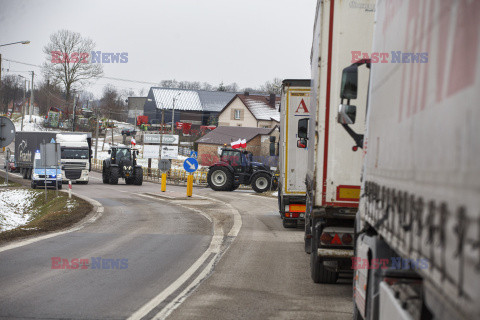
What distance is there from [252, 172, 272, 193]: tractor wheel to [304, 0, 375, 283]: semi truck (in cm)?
2678

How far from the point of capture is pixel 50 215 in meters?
21.6

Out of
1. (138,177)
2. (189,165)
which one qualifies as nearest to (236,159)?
A: (189,165)

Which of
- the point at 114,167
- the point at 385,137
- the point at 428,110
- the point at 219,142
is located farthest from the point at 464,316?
the point at 219,142

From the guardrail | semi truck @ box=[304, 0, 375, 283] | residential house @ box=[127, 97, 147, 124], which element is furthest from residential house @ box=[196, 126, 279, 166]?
semi truck @ box=[304, 0, 375, 283]

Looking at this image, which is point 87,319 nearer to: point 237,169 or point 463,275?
point 463,275

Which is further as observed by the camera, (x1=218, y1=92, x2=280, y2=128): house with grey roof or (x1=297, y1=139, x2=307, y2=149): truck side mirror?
(x1=218, y1=92, x2=280, y2=128): house with grey roof

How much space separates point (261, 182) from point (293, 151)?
760 inches

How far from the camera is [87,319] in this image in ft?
23.2

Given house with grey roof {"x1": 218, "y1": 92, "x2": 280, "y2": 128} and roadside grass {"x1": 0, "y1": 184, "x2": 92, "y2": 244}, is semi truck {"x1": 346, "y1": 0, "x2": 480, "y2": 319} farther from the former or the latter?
house with grey roof {"x1": 218, "y1": 92, "x2": 280, "y2": 128}

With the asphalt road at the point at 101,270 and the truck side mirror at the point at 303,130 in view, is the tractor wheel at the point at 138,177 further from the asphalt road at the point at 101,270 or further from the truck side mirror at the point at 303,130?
the truck side mirror at the point at 303,130

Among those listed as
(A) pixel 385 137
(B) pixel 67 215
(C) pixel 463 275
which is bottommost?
(B) pixel 67 215

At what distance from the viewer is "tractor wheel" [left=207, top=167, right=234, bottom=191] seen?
37.0 m

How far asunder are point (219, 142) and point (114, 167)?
3418 centimetres

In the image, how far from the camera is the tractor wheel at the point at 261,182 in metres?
35.9
